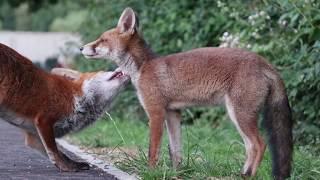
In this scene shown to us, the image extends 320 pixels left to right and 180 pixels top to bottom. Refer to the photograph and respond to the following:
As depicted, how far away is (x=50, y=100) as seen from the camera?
8555 millimetres

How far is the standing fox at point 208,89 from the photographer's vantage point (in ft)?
26.0

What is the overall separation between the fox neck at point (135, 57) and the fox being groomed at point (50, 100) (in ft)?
1.13

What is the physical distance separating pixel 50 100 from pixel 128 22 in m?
1.13

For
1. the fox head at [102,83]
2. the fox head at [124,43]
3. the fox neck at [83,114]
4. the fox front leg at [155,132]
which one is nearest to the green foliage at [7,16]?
the fox head at [102,83]

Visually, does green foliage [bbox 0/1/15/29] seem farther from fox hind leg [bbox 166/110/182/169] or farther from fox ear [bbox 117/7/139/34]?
fox hind leg [bbox 166/110/182/169]

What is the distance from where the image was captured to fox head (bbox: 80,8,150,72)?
28.3 ft

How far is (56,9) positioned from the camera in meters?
50.4

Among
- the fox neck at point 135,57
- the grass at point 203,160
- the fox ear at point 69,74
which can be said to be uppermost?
the fox neck at point 135,57

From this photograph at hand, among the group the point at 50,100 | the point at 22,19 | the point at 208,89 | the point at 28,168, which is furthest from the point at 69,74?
the point at 22,19

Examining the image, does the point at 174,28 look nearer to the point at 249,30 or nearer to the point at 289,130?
the point at 249,30

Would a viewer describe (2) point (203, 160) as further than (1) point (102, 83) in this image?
No

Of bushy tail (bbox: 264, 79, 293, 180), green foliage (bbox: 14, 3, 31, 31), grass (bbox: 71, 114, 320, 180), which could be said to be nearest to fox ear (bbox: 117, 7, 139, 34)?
grass (bbox: 71, 114, 320, 180)

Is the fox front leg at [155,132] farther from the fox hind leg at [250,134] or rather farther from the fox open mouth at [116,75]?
the fox open mouth at [116,75]

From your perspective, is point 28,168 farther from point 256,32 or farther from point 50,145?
point 256,32
